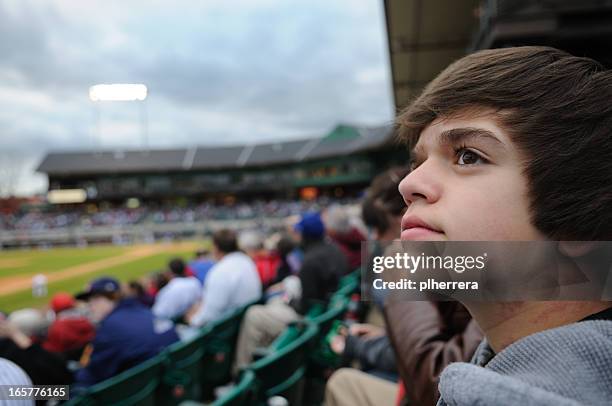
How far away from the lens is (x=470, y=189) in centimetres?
67

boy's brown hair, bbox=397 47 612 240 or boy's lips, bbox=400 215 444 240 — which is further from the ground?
boy's brown hair, bbox=397 47 612 240

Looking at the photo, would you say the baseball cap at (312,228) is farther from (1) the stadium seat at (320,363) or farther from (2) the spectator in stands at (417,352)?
(2) the spectator in stands at (417,352)

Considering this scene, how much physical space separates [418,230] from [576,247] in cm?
25

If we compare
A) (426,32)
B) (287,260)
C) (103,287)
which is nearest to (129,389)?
(103,287)

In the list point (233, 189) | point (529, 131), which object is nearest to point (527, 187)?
point (529, 131)

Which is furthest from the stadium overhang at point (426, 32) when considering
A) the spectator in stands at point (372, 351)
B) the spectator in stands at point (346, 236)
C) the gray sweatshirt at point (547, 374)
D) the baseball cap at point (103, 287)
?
the gray sweatshirt at point (547, 374)

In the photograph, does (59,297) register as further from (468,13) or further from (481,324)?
(468,13)

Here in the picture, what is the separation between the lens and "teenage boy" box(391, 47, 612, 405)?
63 cm

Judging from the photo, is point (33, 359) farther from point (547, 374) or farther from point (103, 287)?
point (547, 374)

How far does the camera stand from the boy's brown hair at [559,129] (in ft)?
2.16

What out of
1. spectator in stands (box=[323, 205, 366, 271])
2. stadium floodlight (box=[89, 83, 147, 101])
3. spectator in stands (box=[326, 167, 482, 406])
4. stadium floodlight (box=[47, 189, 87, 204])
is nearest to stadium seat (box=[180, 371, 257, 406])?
spectator in stands (box=[326, 167, 482, 406])

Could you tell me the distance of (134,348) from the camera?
10.0ft

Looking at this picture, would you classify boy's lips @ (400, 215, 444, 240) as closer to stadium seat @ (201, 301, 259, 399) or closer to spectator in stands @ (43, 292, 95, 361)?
stadium seat @ (201, 301, 259, 399)

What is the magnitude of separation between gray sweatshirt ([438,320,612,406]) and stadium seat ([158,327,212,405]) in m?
2.55
